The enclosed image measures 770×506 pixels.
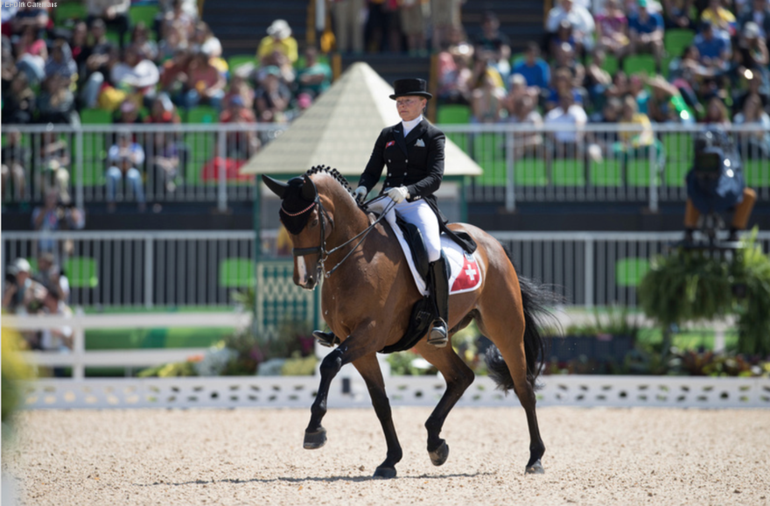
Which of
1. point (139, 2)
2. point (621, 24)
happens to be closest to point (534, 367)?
point (621, 24)

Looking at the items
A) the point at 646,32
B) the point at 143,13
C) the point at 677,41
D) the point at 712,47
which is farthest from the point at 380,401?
the point at 143,13

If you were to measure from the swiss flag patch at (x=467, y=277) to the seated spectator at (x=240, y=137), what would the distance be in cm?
940

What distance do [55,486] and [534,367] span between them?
3663 millimetres

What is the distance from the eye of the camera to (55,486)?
658 centimetres

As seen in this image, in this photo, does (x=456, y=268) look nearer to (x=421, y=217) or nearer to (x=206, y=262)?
(x=421, y=217)

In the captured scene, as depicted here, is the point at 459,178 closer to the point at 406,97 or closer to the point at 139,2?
the point at 406,97

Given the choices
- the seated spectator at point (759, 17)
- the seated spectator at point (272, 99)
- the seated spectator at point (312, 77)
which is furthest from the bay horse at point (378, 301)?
the seated spectator at point (759, 17)

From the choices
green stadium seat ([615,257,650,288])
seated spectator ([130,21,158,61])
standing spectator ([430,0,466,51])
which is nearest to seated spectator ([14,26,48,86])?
seated spectator ([130,21,158,61])

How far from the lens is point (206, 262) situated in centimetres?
1502

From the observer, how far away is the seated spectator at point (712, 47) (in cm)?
1809

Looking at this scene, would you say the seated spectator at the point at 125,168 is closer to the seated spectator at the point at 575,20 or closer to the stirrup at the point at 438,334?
the seated spectator at the point at 575,20

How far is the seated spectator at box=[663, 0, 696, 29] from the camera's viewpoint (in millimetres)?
19828

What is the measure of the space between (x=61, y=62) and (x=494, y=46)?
27.1 ft

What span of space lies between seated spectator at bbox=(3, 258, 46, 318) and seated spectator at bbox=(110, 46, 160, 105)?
480 cm
